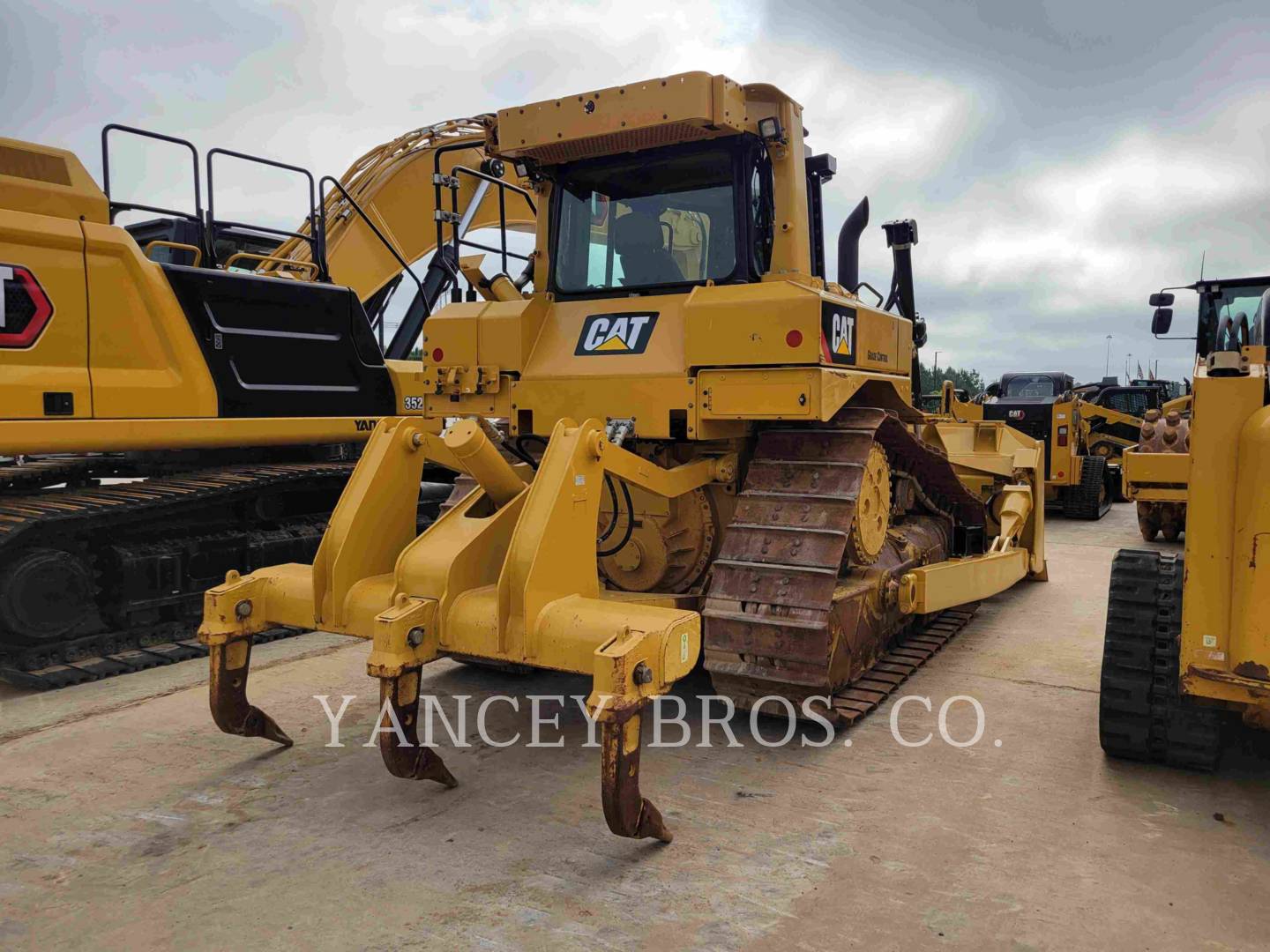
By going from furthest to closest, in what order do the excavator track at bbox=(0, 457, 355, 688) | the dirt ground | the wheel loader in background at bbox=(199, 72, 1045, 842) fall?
the excavator track at bbox=(0, 457, 355, 688), the wheel loader in background at bbox=(199, 72, 1045, 842), the dirt ground

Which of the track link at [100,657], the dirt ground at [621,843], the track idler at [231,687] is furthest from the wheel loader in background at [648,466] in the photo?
the track link at [100,657]

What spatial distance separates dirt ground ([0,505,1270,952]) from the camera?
2727 millimetres

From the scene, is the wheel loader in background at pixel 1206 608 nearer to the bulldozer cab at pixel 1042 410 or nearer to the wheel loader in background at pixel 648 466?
Result: the wheel loader in background at pixel 648 466

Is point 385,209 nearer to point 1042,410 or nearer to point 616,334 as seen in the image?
point 616,334

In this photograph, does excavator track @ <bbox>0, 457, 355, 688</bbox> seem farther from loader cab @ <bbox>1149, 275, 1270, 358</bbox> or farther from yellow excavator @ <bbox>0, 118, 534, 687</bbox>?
loader cab @ <bbox>1149, 275, 1270, 358</bbox>

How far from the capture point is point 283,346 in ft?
20.9

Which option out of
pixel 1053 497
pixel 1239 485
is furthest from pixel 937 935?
pixel 1053 497

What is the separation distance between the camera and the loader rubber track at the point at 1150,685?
368 centimetres

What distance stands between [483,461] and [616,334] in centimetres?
117

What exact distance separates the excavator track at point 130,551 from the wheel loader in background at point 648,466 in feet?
6.74

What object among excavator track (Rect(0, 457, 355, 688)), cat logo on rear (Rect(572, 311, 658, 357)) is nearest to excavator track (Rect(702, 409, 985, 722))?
cat logo on rear (Rect(572, 311, 658, 357))

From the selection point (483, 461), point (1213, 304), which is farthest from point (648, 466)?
point (1213, 304)

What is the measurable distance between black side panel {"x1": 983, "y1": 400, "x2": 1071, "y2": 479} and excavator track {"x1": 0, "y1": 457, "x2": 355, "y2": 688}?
32.2ft

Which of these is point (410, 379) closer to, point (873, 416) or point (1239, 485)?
point (873, 416)
